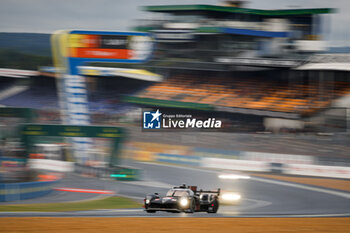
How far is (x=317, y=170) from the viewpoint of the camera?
1602cm

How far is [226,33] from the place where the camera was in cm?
1973

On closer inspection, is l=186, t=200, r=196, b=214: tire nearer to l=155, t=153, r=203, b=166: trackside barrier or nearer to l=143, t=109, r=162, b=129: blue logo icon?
l=143, t=109, r=162, b=129: blue logo icon

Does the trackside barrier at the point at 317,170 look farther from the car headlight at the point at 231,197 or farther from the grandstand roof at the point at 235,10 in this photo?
the grandstand roof at the point at 235,10

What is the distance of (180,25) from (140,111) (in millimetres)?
4925

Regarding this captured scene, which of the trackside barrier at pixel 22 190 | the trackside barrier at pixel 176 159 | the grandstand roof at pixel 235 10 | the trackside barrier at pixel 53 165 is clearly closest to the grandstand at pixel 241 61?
the grandstand roof at pixel 235 10

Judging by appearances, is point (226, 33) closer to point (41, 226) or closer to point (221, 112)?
point (221, 112)

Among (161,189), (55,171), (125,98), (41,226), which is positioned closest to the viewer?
(41,226)

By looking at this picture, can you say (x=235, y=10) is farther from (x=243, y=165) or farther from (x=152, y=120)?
(x=243, y=165)

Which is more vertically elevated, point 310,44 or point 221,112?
point 310,44

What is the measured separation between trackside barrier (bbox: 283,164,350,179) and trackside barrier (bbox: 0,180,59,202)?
29.9 feet

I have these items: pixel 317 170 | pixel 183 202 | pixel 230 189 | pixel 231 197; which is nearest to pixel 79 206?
pixel 183 202

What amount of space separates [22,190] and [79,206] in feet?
5.06

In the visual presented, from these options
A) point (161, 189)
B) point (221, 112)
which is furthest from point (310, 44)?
point (161, 189)

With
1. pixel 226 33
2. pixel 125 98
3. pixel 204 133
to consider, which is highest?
pixel 226 33
